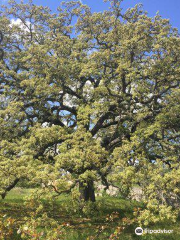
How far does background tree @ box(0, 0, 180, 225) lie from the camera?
38.7 feet

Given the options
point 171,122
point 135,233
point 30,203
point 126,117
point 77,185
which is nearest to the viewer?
point 30,203

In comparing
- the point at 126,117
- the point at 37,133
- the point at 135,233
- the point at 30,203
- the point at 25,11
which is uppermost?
the point at 25,11

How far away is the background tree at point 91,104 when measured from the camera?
1178 centimetres

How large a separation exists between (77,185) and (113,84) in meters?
8.94

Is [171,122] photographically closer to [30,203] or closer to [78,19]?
[30,203]

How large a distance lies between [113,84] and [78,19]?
25.0 feet

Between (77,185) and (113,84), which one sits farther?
(113,84)

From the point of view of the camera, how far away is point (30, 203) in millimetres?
10516

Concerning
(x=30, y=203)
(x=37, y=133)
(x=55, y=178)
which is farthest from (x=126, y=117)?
(x=30, y=203)

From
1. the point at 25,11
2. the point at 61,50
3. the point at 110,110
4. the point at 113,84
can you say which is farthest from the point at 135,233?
the point at 25,11

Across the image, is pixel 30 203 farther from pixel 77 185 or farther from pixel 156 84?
pixel 156 84

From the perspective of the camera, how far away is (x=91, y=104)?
17.4 metres

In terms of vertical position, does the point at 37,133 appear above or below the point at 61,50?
below

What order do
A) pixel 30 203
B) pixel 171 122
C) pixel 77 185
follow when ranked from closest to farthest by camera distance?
pixel 30 203 < pixel 77 185 < pixel 171 122
